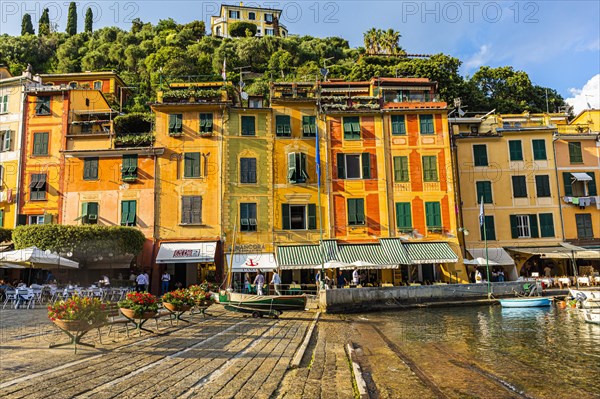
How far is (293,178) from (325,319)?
11929 millimetres

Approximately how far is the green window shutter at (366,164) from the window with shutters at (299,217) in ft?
13.6

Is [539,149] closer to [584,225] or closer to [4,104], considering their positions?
[584,225]

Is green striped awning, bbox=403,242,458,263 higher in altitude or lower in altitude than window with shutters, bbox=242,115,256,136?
lower

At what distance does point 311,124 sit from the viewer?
107ft

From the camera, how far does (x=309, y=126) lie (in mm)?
32562

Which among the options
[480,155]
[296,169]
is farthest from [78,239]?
[480,155]

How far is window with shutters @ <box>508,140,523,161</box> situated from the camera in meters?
35.8

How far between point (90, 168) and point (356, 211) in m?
17.9

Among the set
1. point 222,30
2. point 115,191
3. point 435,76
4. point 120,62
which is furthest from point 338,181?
point 222,30

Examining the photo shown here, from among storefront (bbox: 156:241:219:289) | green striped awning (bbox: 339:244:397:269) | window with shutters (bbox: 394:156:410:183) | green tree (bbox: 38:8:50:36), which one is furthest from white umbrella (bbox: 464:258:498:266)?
green tree (bbox: 38:8:50:36)

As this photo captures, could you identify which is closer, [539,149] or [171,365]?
[171,365]

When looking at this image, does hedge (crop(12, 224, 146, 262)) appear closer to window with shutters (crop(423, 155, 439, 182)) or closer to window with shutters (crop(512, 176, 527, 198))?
window with shutters (crop(423, 155, 439, 182))

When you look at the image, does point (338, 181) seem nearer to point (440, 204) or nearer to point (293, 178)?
point (293, 178)

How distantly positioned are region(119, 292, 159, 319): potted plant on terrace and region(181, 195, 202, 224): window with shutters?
17.9 metres
